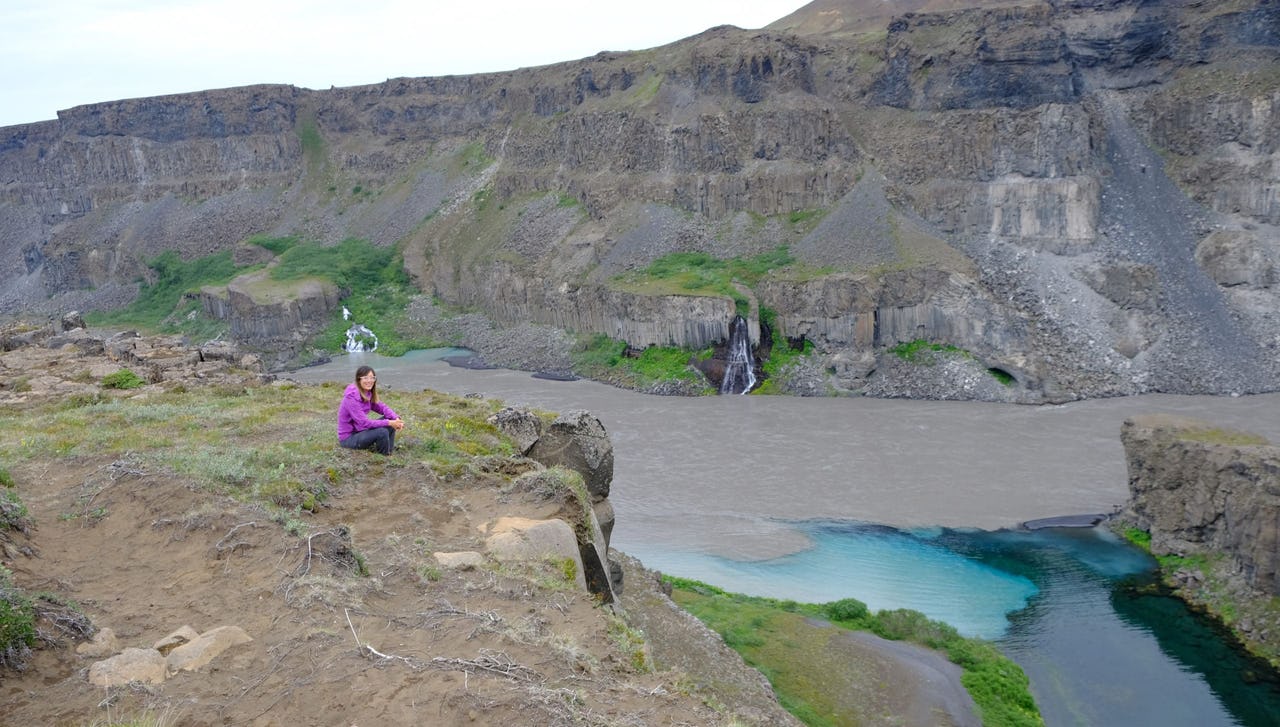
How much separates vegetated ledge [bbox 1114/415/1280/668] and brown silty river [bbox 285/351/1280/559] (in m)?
3.47

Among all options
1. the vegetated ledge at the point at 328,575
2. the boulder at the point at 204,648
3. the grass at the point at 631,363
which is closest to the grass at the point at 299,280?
the grass at the point at 631,363

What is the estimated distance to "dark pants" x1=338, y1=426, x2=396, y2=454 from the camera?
16891mm

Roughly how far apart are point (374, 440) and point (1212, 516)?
1149 inches

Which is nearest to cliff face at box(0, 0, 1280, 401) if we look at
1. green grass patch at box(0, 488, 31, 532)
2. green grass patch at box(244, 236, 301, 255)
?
green grass patch at box(244, 236, 301, 255)

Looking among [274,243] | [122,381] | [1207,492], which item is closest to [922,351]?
[1207,492]

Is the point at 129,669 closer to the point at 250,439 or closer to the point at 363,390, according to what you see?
the point at 363,390

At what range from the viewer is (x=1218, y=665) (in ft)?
88.4

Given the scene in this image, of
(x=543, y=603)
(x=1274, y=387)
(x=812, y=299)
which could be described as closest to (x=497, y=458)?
(x=543, y=603)

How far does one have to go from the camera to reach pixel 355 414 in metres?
A: 16.8

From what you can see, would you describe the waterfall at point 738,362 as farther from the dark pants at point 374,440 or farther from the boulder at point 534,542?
the boulder at point 534,542

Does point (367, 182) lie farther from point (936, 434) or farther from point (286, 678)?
point (286, 678)

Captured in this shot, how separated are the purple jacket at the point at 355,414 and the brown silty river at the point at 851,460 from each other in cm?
1260

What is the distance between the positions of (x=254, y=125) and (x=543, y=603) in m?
109

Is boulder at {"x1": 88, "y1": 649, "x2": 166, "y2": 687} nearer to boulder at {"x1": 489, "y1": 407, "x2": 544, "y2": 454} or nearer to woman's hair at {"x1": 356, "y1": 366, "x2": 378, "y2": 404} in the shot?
woman's hair at {"x1": 356, "y1": 366, "x2": 378, "y2": 404}
